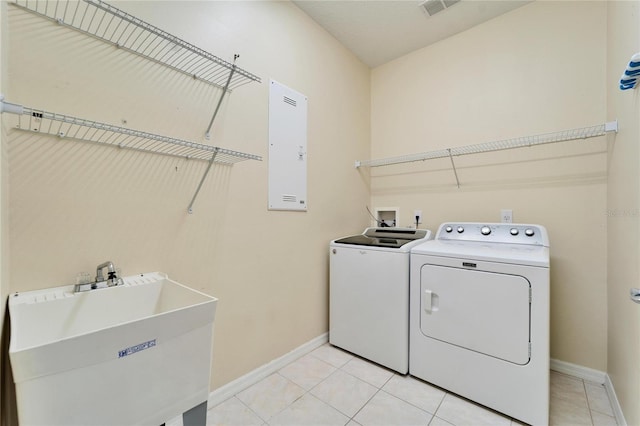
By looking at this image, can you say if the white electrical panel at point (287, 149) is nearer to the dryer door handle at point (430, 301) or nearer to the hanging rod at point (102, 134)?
the hanging rod at point (102, 134)

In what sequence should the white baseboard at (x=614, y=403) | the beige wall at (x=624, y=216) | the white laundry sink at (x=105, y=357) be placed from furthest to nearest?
the white baseboard at (x=614, y=403), the beige wall at (x=624, y=216), the white laundry sink at (x=105, y=357)

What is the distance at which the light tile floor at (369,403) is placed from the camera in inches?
59.0

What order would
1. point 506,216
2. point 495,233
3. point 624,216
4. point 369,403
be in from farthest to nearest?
point 506,216, point 495,233, point 369,403, point 624,216

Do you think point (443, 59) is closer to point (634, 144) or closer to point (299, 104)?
point (299, 104)

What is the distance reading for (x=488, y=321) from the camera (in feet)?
5.12

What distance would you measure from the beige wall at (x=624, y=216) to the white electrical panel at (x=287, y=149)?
1.82 meters

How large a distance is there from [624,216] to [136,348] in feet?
7.40

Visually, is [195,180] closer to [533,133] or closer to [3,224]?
[3,224]

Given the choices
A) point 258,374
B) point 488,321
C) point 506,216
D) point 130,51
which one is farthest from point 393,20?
point 258,374

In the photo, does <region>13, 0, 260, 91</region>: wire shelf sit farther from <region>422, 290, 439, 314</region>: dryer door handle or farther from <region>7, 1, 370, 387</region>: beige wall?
<region>422, 290, 439, 314</region>: dryer door handle

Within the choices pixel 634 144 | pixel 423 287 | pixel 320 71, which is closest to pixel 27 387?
pixel 423 287

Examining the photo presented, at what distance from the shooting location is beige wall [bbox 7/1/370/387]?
Result: 106cm

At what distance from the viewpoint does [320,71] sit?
2.37 m

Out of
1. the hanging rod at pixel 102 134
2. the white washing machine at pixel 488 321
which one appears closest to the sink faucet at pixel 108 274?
the hanging rod at pixel 102 134
